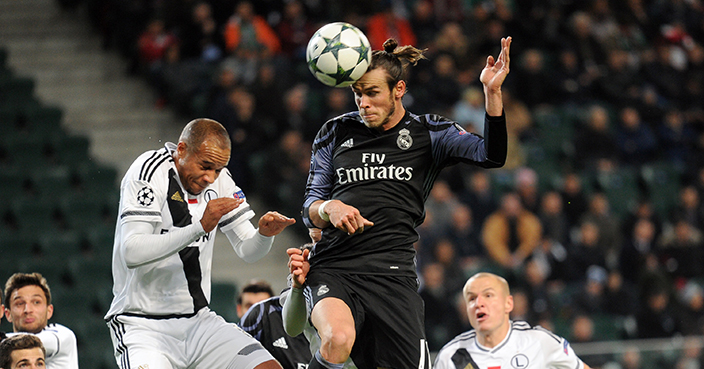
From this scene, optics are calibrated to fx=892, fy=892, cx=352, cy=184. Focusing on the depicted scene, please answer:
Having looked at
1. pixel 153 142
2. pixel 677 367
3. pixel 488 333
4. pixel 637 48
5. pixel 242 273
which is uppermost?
pixel 637 48

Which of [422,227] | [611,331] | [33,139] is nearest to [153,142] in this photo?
[33,139]

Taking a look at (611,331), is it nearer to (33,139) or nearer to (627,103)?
(627,103)

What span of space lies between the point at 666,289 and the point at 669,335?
627mm

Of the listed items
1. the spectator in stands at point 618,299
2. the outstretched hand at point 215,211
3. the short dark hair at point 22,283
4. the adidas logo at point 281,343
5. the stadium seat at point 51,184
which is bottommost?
the spectator in stands at point 618,299

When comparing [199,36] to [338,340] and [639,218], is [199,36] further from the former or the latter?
[338,340]

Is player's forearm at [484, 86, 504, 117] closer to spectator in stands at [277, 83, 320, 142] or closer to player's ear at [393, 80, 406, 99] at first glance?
player's ear at [393, 80, 406, 99]

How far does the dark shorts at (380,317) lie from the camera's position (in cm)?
483

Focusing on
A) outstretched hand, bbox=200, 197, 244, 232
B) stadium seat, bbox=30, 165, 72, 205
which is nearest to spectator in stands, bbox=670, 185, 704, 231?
stadium seat, bbox=30, 165, 72, 205

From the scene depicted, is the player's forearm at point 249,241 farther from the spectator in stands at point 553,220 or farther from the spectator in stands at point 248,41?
the spectator in stands at point 553,220

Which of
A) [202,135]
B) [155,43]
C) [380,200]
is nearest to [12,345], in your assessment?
[202,135]

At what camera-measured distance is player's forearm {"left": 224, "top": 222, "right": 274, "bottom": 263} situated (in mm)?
5473

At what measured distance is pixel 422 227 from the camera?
11.0m

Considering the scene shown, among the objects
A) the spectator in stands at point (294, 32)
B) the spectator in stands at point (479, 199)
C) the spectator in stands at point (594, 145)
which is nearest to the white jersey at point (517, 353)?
the spectator in stands at point (479, 199)

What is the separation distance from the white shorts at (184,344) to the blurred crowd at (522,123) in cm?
545
